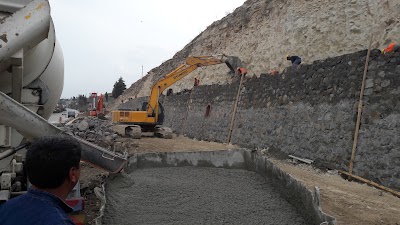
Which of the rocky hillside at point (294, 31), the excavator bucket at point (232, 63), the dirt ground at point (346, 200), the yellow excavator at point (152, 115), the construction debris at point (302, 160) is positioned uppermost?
the rocky hillside at point (294, 31)

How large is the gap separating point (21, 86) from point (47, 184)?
2.12 meters

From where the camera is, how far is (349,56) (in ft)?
26.0

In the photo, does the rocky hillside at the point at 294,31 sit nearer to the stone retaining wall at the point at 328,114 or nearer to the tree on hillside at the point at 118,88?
the stone retaining wall at the point at 328,114

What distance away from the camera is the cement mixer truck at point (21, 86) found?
9.32ft

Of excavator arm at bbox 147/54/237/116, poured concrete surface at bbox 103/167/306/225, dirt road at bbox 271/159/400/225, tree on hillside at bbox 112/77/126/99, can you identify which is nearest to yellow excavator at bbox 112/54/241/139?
excavator arm at bbox 147/54/237/116

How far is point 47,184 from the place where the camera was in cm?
148

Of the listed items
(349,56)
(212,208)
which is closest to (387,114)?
(349,56)

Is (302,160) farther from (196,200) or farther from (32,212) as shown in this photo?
(32,212)

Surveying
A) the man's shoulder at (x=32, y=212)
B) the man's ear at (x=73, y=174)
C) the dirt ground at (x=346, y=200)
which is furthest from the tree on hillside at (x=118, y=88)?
the man's shoulder at (x=32, y=212)

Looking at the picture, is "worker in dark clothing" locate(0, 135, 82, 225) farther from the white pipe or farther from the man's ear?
the white pipe

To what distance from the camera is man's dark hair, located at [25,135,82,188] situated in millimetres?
1467

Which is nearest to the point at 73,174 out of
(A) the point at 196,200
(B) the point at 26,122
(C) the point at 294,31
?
(B) the point at 26,122

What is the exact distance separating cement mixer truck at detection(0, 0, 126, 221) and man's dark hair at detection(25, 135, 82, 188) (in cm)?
146

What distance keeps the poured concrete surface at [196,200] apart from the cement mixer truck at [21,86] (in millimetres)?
925
